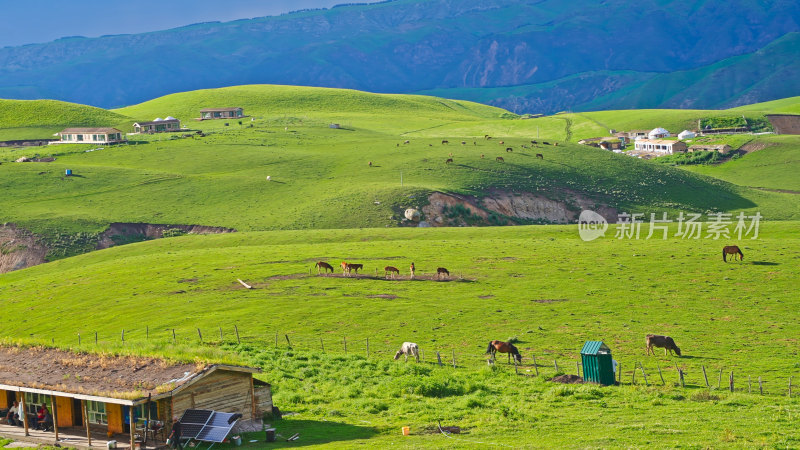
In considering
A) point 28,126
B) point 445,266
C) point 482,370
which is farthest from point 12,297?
point 28,126

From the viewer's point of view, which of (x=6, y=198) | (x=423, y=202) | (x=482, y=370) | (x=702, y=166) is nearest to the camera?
(x=482, y=370)

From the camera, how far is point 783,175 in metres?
147

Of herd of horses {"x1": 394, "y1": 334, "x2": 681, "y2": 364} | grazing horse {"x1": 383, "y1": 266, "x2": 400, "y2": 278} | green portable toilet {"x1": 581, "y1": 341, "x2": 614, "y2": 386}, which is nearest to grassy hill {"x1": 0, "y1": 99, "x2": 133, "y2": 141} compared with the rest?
grazing horse {"x1": 383, "y1": 266, "x2": 400, "y2": 278}

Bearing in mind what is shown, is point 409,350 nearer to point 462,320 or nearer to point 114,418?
point 462,320

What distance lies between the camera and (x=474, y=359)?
46344 millimetres

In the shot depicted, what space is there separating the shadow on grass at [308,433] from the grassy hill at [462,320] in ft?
0.65

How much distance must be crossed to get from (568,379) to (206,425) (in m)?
16.6

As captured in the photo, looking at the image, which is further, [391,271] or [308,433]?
[391,271]

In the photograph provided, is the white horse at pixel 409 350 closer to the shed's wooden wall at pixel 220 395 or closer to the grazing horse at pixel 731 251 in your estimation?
the shed's wooden wall at pixel 220 395

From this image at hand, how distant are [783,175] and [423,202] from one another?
2895 inches

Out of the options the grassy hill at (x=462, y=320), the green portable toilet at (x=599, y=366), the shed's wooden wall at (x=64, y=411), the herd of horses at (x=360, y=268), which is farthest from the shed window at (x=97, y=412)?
the herd of horses at (x=360, y=268)

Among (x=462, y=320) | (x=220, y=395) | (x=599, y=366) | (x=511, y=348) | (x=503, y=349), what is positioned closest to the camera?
(x=220, y=395)

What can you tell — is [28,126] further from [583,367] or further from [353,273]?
[583,367]

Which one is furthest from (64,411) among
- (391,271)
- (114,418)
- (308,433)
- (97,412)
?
(391,271)
